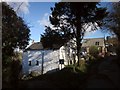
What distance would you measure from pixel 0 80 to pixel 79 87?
5476 millimetres

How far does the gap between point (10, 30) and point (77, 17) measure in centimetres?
1131

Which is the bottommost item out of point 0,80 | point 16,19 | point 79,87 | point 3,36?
point 79,87

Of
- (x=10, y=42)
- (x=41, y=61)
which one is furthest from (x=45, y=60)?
(x=10, y=42)

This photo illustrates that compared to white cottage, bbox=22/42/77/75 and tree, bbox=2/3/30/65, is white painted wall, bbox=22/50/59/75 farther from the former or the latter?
tree, bbox=2/3/30/65

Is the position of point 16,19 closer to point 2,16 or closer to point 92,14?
point 2,16

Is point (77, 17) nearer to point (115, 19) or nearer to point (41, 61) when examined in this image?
point (115, 19)

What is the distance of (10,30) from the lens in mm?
13695

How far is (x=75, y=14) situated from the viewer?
24016 millimetres

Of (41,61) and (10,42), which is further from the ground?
(10,42)

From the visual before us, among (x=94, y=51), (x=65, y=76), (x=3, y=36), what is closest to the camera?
(x=3, y=36)

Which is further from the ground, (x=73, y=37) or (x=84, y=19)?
(x=84, y=19)

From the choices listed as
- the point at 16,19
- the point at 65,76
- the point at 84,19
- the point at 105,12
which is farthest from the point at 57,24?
the point at 16,19

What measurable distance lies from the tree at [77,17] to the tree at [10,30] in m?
9.45

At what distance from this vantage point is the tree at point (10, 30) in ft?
43.2
